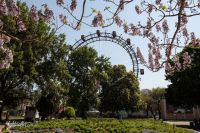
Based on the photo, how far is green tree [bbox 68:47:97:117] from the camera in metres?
67.7

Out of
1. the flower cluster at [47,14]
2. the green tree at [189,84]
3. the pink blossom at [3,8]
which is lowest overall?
the pink blossom at [3,8]

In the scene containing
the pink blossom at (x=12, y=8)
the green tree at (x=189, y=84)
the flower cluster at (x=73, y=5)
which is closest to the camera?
the pink blossom at (x=12, y=8)

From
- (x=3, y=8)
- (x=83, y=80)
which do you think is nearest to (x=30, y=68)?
(x=83, y=80)

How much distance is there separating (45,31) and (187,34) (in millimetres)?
36424

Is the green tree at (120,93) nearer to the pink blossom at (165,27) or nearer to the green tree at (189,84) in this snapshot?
the green tree at (189,84)

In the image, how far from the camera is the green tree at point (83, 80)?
6769cm

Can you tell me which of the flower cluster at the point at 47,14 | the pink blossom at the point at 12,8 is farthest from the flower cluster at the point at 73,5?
the pink blossom at the point at 12,8

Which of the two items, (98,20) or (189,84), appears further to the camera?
(189,84)

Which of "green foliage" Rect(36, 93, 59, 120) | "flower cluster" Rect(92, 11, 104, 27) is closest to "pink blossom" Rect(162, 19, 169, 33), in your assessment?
"flower cluster" Rect(92, 11, 104, 27)

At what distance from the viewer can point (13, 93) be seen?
48.9m

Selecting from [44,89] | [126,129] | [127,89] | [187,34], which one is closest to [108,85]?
[127,89]

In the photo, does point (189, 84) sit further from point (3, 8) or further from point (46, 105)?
point (3, 8)

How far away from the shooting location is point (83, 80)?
7019 centimetres

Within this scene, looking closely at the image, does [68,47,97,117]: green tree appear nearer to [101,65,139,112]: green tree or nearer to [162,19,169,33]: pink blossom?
[101,65,139,112]: green tree
